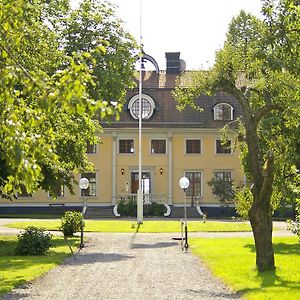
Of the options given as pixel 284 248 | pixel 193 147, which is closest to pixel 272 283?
pixel 284 248

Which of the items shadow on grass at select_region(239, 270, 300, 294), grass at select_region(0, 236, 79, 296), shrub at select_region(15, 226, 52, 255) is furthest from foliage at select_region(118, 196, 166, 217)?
shadow on grass at select_region(239, 270, 300, 294)

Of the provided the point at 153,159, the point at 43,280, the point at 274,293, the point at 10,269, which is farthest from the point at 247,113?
the point at 153,159

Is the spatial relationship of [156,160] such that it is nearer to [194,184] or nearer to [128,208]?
[194,184]

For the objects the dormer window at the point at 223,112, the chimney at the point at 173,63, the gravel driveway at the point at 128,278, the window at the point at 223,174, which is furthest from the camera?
the chimney at the point at 173,63

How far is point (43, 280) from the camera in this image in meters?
15.7

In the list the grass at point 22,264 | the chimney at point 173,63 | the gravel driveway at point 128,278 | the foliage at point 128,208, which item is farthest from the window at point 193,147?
the gravel driveway at point 128,278

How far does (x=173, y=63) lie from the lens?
203ft

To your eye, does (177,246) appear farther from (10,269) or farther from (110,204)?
(110,204)

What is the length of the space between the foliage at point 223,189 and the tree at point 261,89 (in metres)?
35.7

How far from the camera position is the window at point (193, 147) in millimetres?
56406

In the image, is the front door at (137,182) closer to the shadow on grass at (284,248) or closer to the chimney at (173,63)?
the chimney at (173,63)

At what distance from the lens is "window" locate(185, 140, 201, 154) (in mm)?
56406

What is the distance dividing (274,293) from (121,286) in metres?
3.40

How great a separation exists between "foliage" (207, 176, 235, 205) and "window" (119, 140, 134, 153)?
7.26 m
